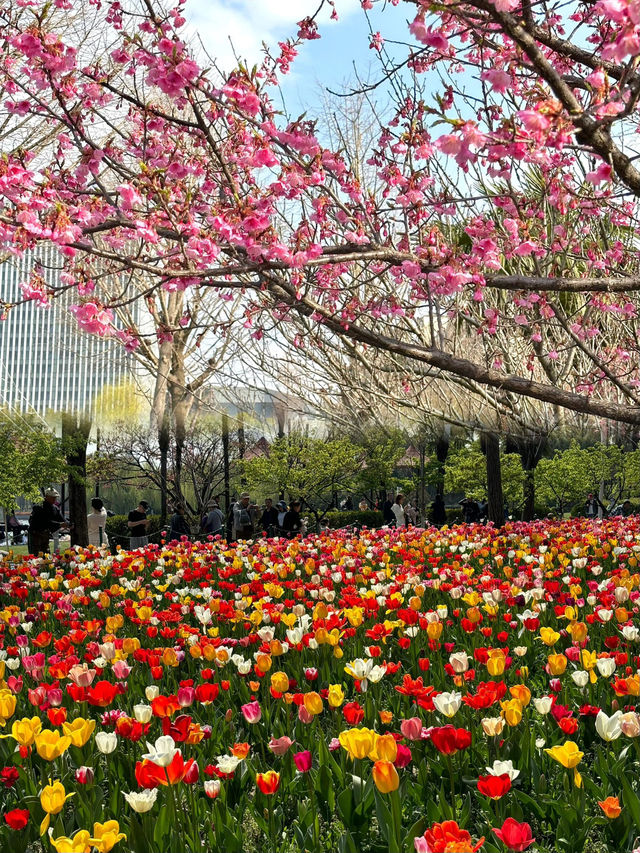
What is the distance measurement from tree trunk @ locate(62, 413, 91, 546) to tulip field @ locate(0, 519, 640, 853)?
795 centimetres

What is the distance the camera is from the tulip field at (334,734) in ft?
7.11

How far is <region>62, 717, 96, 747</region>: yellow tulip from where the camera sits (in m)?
2.53

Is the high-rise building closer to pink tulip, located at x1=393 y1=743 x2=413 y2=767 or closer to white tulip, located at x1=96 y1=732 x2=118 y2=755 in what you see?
white tulip, located at x1=96 y1=732 x2=118 y2=755

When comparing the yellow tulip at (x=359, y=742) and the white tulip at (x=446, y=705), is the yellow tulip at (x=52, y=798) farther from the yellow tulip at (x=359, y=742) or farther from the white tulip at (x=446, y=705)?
the white tulip at (x=446, y=705)

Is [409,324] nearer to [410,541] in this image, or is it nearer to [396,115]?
[410,541]

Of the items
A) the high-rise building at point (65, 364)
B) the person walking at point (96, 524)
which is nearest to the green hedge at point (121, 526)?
the high-rise building at point (65, 364)

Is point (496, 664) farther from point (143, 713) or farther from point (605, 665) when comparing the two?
point (143, 713)

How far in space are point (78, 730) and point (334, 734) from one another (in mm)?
963

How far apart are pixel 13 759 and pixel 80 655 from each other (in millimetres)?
1519

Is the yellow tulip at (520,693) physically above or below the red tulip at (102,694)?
above

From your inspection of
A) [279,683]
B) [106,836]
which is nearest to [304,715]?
[279,683]

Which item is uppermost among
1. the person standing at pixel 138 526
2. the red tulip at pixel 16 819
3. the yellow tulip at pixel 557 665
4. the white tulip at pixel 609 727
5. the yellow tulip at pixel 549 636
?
the person standing at pixel 138 526

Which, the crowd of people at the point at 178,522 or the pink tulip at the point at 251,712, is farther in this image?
the crowd of people at the point at 178,522

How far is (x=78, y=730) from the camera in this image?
2.57 metres
